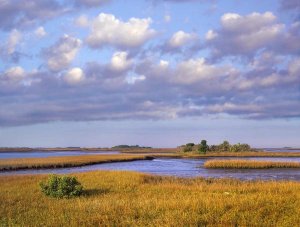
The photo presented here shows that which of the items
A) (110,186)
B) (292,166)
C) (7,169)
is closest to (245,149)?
(292,166)

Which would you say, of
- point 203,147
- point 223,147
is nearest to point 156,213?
point 203,147

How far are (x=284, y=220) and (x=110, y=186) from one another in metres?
17.0

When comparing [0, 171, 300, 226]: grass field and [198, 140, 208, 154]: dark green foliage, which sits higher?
[198, 140, 208, 154]: dark green foliage

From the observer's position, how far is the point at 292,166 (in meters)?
66.2

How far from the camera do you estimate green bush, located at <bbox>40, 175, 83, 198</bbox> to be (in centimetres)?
2436

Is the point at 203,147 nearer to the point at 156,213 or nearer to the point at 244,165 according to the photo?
the point at 244,165

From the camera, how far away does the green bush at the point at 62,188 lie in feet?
79.9

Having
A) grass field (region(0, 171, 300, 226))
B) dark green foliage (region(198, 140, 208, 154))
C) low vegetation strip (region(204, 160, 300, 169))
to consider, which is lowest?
low vegetation strip (region(204, 160, 300, 169))

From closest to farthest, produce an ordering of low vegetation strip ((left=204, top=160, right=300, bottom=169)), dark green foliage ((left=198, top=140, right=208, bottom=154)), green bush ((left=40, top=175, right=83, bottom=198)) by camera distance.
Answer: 1. green bush ((left=40, top=175, right=83, bottom=198))
2. low vegetation strip ((left=204, top=160, right=300, bottom=169))
3. dark green foliage ((left=198, top=140, right=208, bottom=154))

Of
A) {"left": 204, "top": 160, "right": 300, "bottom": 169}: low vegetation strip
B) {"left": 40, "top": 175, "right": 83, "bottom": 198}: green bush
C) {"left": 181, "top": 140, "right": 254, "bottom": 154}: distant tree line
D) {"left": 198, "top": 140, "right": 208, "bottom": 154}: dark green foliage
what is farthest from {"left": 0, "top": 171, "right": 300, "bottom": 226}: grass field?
{"left": 181, "top": 140, "right": 254, "bottom": 154}: distant tree line

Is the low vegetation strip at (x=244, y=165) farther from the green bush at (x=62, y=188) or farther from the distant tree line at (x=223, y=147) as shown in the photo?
the distant tree line at (x=223, y=147)

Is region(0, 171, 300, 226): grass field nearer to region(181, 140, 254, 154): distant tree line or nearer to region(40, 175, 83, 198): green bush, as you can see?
region(40, 175, 83, 198): green bush

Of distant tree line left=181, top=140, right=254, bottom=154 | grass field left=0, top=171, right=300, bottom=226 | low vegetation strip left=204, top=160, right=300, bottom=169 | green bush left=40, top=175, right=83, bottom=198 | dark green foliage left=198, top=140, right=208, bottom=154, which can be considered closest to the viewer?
grass field left=0, top=171, right=300, bottom=226

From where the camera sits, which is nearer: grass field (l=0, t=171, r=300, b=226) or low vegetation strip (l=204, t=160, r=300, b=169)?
grass field (l=0, t=171, r=300, b=226)
